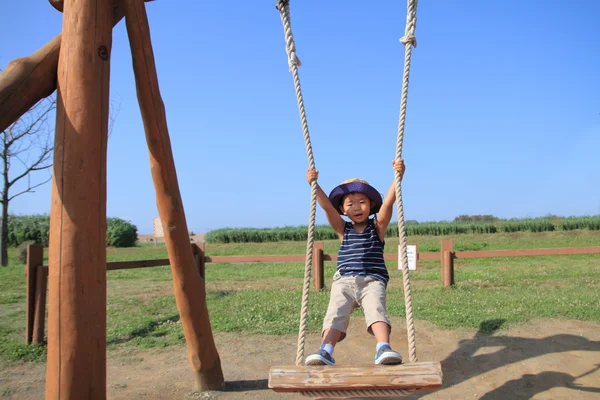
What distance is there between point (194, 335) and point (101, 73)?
2432 millimetres

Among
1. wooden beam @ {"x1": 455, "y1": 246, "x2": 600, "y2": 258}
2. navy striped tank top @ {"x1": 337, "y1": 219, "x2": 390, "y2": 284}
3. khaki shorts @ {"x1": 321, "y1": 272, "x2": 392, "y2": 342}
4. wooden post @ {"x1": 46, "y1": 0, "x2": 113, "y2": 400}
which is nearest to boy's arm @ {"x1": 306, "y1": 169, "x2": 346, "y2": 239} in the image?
navy striped tank top @ {"x1": 337, "y1": 219, "x2": 390, "y2": 284}

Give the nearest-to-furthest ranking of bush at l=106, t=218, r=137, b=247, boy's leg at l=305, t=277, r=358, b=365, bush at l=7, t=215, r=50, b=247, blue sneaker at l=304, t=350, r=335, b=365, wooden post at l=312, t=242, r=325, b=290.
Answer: blue sneaker at l=304, t=350, r=335, b=365
boy's leg at l=305, t=277, r=358, b=365
wooden post at l=312, t=242, r=325, b=290
bush at l=7, t=215, r=50, b=247
bush at l=106, t=218, r=137, b=247

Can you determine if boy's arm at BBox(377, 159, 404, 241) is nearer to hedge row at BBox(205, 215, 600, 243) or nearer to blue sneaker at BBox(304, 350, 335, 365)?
blue sneaker at BBox(304, 350, 335, 365)

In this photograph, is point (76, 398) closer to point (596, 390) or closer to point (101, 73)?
point (101, 73)

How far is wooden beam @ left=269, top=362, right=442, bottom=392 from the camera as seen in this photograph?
2.85m

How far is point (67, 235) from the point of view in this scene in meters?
3.00

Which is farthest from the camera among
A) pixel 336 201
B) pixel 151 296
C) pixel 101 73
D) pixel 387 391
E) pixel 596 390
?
pixel 151 296

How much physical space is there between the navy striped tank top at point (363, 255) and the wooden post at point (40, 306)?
4284 millimetres

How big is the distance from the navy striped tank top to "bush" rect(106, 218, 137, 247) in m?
25.4

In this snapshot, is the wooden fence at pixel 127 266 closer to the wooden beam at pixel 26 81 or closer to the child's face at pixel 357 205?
the child's face at pixel 357 205

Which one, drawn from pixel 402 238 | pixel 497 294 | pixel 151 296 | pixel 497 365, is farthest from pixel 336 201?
pixel 151 296

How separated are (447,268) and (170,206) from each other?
690 cm

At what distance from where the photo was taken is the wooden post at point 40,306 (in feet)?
20.1

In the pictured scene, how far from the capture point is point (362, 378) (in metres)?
2.88
